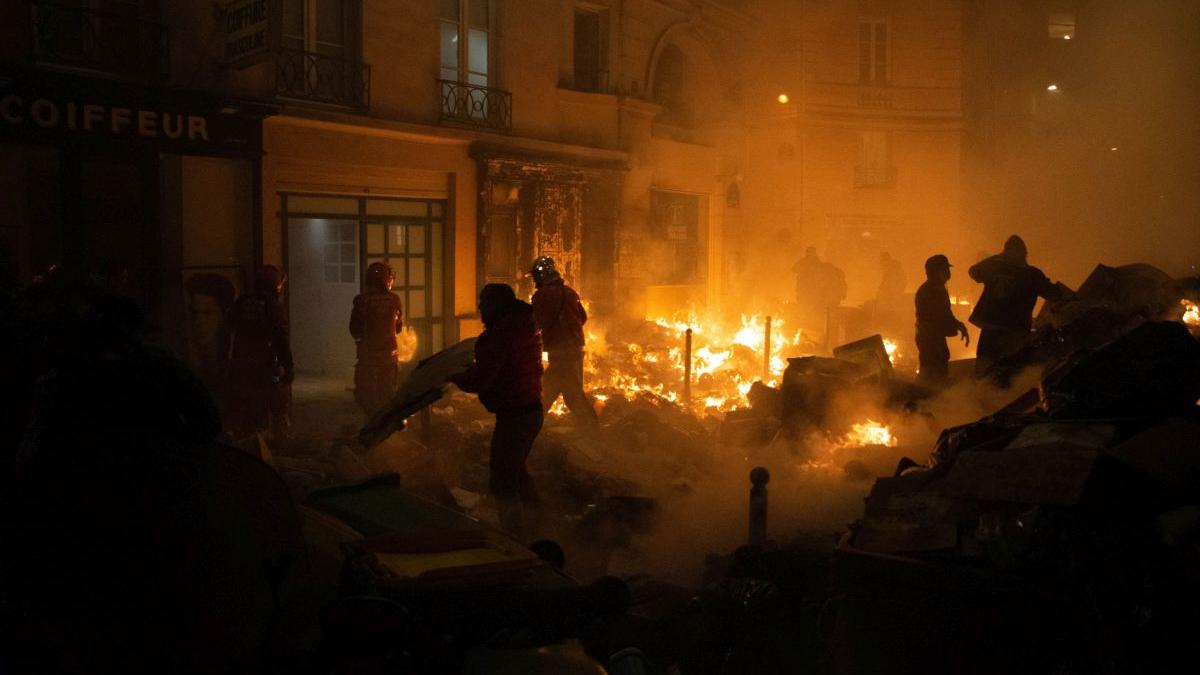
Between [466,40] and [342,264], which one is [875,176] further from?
[342,264]

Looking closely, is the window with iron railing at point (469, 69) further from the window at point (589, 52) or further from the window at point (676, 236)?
the window at point (676, 236)

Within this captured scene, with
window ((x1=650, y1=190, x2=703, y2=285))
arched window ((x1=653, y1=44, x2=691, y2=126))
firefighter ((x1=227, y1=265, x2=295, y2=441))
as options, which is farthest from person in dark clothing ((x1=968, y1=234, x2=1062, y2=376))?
arched window ((x1=653, y1=44, x2=691, y2=126))

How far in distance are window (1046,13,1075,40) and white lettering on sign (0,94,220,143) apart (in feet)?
103

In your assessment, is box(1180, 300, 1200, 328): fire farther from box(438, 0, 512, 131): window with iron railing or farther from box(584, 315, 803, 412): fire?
box(438, 0, 512, 131): window with iron railing

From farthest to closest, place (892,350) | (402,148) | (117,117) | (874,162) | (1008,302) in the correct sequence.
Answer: (874,162)
(892,350)
(402,148)
(117,117)
(1008,302)

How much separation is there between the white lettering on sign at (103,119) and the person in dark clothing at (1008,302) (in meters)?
8.94

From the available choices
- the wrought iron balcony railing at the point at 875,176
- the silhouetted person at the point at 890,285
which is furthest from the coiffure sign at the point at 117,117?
the wrought iron balcony railing at the point at 875,176

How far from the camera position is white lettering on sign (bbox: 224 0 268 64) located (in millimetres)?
10109

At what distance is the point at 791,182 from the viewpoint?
2684 cm

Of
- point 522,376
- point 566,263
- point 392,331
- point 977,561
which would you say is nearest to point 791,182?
point 566,263

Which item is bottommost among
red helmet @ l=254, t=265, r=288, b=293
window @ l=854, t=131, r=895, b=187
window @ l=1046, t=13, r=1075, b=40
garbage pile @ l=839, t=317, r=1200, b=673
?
garbage pile @ l=839, t=317, r=1200, b=673

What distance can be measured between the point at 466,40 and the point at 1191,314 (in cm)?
1070

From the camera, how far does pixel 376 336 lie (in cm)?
990

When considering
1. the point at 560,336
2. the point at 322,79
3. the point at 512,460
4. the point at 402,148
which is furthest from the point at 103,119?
the point at 512,460
